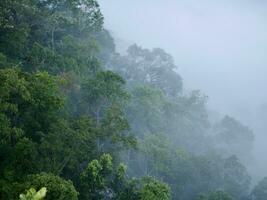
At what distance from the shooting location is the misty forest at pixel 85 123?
91.7 feet

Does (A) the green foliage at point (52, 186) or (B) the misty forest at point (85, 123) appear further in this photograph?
(B) the misty forest at point (85, 123)

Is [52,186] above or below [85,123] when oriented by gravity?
below

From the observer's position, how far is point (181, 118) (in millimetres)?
72500

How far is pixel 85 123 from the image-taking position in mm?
33625

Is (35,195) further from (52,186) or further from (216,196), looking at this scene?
(216,196)

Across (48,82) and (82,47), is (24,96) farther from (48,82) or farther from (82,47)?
(82,47)

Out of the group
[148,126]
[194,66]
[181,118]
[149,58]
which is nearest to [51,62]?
[148,126]

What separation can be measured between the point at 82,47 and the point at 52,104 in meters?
21.8

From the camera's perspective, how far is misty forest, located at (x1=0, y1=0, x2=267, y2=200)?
1101 inches

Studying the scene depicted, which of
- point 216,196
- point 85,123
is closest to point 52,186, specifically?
point 85,123

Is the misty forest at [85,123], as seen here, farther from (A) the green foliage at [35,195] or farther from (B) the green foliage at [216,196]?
(B) the green foliage at [216,196]

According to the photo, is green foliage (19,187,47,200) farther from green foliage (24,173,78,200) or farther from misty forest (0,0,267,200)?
green foliage (24,173,78,200)

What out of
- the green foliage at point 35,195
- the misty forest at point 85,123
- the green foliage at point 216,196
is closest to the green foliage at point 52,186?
the misty forest at point 85,123

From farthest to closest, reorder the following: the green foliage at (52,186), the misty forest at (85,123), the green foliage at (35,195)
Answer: the misty forest at (85,123), the green foliage at (52,186), the green foliage at (35,195)
